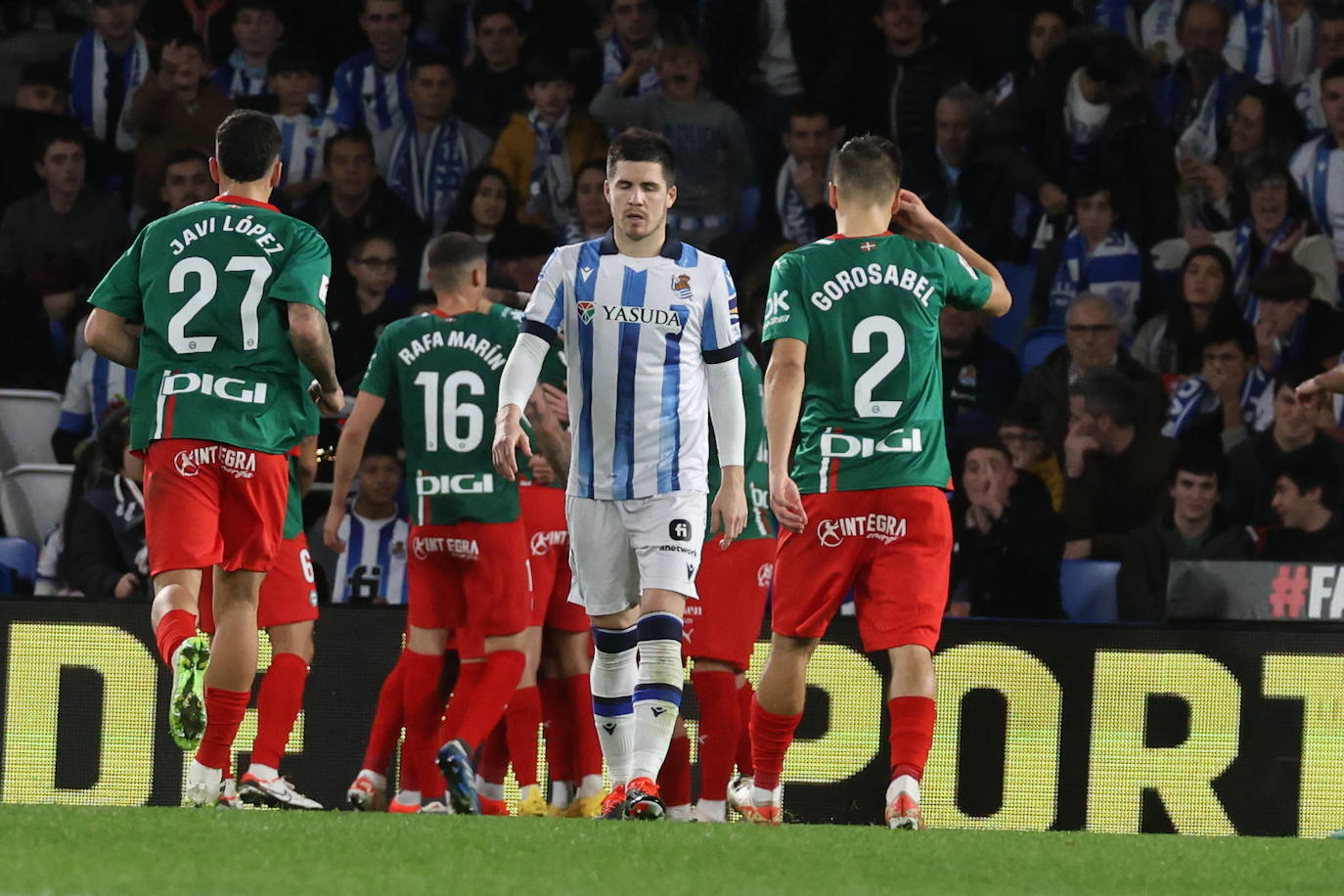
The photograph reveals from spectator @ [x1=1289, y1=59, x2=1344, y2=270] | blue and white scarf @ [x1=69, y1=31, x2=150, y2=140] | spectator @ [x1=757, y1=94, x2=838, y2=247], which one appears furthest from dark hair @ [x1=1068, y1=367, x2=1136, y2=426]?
blue and white scarf @ [x1=69, y1=31, x2=150, y2=140]

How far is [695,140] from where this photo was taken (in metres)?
12.3

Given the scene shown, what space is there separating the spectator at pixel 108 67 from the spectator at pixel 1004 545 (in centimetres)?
630

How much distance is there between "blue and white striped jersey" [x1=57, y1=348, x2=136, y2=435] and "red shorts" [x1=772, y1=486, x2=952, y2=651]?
596cm

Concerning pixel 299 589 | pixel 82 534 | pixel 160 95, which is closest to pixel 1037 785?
pixel 299 589

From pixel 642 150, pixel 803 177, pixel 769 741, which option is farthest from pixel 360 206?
pixel 769 741

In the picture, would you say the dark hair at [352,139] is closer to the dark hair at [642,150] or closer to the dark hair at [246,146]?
the dark hair at [246,146]

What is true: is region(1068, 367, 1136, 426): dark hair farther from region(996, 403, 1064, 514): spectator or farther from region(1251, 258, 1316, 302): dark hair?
region(1251, 258, 1316, 302): dark hair

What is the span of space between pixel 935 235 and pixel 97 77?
826 cm

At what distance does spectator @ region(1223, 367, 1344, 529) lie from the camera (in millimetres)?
Result: 9922

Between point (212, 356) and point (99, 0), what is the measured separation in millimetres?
7729

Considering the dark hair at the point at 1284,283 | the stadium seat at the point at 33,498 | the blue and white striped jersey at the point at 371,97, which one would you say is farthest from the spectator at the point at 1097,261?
the stadium seat at the point at 33,498

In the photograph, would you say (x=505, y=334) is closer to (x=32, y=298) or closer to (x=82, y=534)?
(x=82, y=534)

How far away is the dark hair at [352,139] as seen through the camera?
40.3 ft

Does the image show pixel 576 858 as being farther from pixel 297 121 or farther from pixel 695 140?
pixel 297 121
